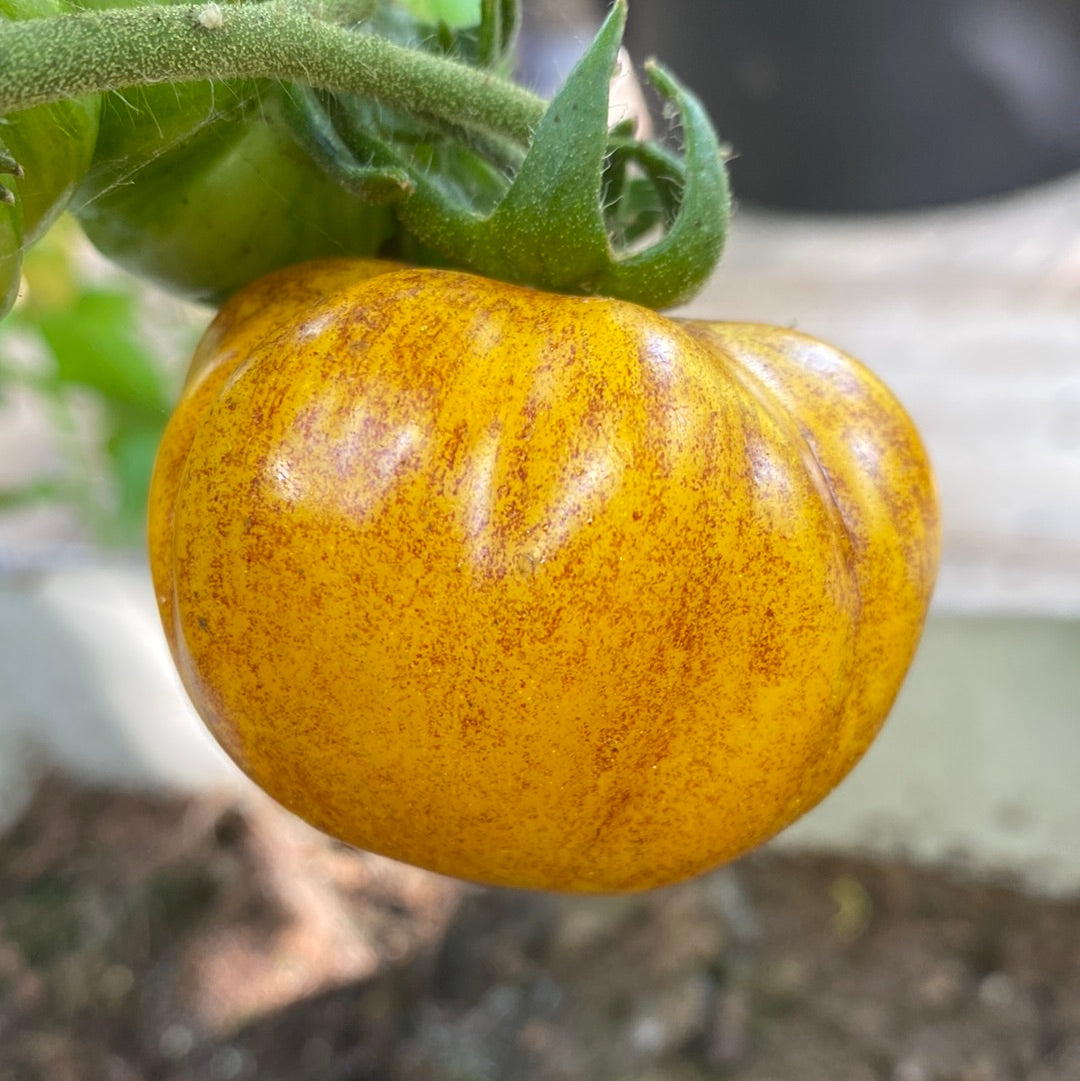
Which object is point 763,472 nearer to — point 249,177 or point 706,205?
point 706,205

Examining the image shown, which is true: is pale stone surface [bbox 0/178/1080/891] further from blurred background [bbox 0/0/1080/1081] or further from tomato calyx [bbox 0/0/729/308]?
tomato calyx [bbox 0/0/729/308]

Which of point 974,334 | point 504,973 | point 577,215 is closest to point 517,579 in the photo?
point 577,215

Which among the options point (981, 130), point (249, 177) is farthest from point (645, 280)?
point (981, 130)

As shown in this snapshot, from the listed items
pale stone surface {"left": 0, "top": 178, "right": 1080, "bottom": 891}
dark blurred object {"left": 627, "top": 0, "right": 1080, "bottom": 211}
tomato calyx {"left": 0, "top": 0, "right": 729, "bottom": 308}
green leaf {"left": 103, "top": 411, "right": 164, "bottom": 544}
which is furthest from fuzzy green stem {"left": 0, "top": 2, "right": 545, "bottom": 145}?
dark blurred object {"left": 627, "top": 0, "right": 1080, "bottom": 211}

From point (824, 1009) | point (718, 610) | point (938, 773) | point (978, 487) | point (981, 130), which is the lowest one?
point (824, 1009)

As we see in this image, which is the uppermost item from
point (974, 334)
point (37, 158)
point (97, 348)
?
point (37, 158)

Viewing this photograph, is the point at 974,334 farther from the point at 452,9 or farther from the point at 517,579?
the point at 517,579

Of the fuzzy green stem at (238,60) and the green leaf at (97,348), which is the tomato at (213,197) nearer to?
the fuzzy green stem at (238,60)
